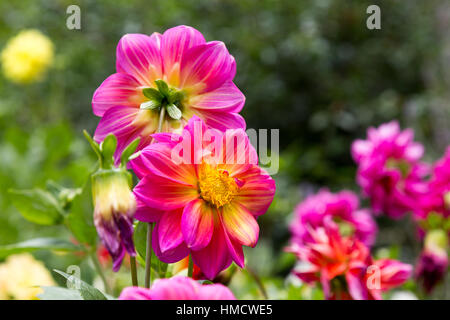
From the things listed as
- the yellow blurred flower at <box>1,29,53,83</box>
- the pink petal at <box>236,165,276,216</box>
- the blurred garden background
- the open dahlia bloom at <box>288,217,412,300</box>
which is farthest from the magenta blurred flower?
the yellow blurred flower at <box>1,29,53,83</box>

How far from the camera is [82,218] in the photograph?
0.40 m

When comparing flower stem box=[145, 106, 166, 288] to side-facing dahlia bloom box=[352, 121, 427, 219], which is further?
side-facing dahlia bloom box=[352, 121, 427, 219]

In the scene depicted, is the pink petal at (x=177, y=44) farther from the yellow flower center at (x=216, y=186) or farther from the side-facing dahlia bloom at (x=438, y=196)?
the side-facing dahlia bloom at (x=438, y=196)

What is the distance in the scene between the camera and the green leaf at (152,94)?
291mm

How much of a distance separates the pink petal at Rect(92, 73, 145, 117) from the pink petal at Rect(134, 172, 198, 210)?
61mm

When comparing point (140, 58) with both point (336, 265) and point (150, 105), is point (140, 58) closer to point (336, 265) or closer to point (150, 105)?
point (150, 105)

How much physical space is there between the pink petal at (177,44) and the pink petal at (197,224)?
0.28 ft

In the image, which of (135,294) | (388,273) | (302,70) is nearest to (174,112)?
(135,294)

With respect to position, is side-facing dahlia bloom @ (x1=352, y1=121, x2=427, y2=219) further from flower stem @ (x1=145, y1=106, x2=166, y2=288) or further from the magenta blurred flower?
flower stem @ (x1=145, y1=106, x2=166, y2=288)

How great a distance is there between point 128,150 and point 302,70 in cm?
154

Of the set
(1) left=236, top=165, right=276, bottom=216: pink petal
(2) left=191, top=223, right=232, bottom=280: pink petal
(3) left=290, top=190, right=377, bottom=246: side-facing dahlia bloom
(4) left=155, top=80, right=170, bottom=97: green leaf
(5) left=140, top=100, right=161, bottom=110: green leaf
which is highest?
(4) left=155, top=80, right=170, bottom=97: green leaf

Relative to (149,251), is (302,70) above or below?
above

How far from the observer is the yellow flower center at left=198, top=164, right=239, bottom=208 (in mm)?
271

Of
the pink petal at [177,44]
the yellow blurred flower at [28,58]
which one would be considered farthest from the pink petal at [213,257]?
the yellow blurred flower at [28,58]
